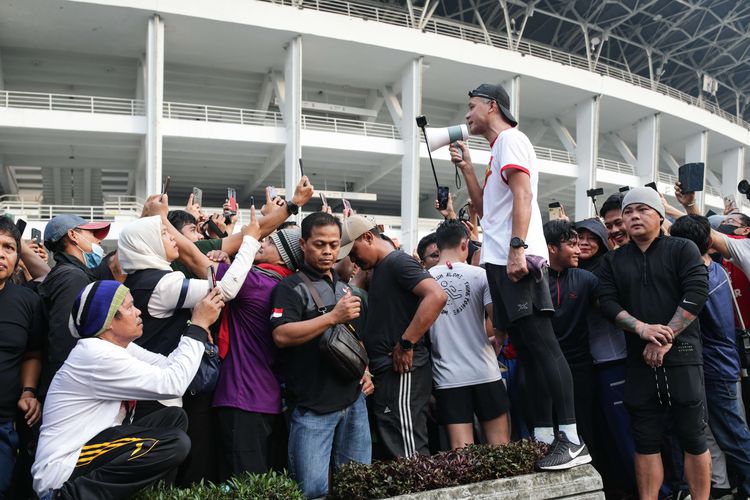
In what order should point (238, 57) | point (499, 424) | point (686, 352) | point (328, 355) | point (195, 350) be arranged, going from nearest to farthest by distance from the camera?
1. point (195, 350)
2. point (328, 355)
3. point (686, 352)
4. point (499, 424)
5. point (238, 57)

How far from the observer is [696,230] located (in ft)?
12.7

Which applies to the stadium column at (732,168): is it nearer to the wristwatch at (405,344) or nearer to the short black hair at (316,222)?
the wristwatch at (405,344)

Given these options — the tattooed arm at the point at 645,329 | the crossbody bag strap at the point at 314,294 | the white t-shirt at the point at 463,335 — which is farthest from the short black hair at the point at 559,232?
the crossbody bag strap at the point at 314,294

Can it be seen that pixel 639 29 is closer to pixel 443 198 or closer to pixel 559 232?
pixel 443 198

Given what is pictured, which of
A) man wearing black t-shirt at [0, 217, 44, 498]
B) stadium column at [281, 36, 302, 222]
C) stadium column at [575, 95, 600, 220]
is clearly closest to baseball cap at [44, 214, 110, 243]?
man wearing black t-shirt at [0, 217, 44, 498]

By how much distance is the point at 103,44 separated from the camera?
1936 cm

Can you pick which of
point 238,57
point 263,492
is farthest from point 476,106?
point 238,57

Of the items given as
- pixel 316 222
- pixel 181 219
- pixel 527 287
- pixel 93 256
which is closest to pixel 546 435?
pixel 527 287

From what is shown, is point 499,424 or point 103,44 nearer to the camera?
point 499,424

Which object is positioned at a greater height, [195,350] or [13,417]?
[195,350]

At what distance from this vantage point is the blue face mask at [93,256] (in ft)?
13.3

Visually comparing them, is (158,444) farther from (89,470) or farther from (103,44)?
(103,44)

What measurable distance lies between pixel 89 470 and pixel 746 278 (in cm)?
463

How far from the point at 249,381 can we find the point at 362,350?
663 mm
